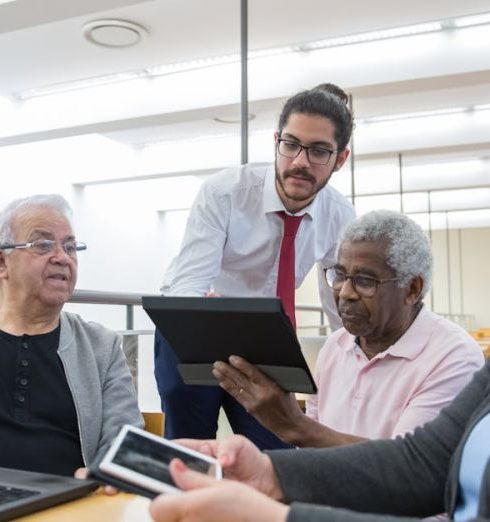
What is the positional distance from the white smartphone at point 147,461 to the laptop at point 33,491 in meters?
0.18

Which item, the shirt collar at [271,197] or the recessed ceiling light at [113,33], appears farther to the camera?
the recessed ceiling light at [113,33]

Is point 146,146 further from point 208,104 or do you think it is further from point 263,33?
point 263,33

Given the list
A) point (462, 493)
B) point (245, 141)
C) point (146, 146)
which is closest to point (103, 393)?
point (462, 493)

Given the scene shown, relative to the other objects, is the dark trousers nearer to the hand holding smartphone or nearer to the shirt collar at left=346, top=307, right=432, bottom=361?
the shirt collar at left=346, top=307, right=432, bottom=361

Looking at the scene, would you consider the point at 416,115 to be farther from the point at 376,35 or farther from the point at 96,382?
the point at 96,382

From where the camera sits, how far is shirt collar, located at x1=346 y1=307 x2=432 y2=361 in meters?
1.48

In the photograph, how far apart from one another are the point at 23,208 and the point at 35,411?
53 cm

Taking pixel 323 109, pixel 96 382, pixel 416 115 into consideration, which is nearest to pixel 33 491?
pixel 96 382

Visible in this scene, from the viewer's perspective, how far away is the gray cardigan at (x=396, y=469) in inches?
43.3

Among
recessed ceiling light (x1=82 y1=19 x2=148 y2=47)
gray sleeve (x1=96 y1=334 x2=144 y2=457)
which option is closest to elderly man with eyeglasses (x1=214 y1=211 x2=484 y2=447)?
gray sleeve (x1=96 y1=334 x2=144 y2=457)

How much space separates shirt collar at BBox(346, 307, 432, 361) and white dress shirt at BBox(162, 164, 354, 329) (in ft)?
2.17

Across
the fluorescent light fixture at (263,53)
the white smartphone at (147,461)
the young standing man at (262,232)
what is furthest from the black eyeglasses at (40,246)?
the fluorescent light fixture at (263,53)

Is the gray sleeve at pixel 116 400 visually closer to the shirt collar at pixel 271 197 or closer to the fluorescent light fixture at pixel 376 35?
the shirt collar at pixel 271 197

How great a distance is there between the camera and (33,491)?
3.18 feet
